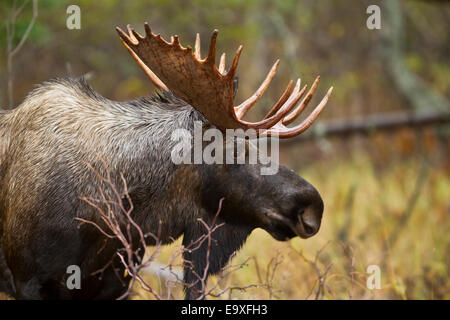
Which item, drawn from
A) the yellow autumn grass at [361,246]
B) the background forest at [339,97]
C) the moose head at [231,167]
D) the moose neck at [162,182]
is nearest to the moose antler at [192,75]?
the moose head at [231,167]

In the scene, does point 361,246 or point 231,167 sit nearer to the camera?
point 231,167

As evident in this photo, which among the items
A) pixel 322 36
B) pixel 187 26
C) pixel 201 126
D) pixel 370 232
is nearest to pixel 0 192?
pixel 201 126

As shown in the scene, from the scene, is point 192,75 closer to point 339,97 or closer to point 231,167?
point 231,167

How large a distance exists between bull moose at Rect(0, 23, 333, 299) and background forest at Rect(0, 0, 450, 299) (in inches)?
44.9

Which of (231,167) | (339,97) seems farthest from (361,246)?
(339,97)

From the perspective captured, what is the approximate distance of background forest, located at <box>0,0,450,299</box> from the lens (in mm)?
5031

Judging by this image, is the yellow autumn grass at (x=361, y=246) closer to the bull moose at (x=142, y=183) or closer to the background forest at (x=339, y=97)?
the background forest at (x=339, y=97)

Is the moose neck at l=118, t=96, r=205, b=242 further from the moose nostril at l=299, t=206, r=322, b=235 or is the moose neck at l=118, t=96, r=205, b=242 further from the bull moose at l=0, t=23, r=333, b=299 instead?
the moose nostril at l=299, t=206, r=322, b=235

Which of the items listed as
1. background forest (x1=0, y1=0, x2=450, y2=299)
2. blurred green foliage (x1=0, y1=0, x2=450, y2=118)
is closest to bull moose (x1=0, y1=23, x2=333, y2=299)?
background forest (x1=0, y1=0, x2=450, y2=299)

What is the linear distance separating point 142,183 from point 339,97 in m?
9.82

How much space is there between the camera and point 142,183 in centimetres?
283

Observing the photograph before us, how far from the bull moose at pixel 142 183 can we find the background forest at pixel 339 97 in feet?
3.74
